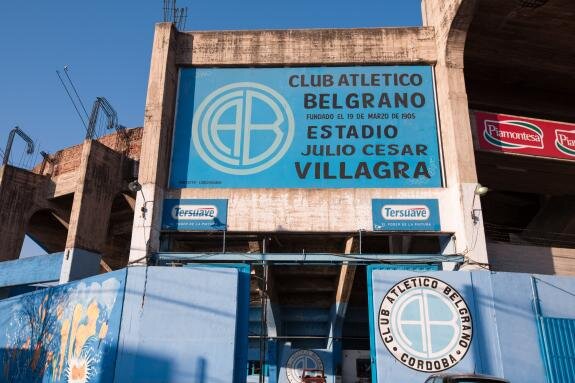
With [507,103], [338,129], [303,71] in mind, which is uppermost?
[507,103]

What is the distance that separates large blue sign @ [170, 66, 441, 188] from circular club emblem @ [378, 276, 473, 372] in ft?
14.8

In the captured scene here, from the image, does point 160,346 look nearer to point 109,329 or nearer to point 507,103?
point 109,329

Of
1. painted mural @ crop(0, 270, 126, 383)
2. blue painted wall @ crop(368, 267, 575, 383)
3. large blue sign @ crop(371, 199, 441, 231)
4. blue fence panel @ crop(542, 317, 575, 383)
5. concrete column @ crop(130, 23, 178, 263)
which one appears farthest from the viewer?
concrete column @ crop(130, 23, 178, 263)

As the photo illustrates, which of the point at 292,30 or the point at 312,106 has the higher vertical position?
the point at 292,30

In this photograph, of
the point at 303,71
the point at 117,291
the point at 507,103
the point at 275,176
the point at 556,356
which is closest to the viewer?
the point at 556,356

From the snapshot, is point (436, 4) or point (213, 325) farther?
point (436, 4)

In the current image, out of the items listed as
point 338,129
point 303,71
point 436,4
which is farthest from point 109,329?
point 436,4

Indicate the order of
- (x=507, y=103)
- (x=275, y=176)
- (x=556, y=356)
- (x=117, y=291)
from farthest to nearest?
(x=507, y=103), (x=275, y=176), (x=117, y=291), (x=556, y=356)

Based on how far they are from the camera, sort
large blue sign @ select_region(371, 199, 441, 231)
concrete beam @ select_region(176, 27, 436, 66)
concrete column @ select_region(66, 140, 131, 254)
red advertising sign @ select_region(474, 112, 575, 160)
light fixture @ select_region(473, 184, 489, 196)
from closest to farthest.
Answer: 1. light fixture @ select_region(473, 184, 489, 196)
2. large blue sign @ select_region(371, 199, 441, 231)
3. red advertising sign @ select_region(474, 112, 575, 160)
4. concrete beam @ select_region(176, 27, 436, 66)
5. concrete column @ select_region(66, 140, 131, 254)

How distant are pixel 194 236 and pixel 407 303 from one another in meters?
8.82


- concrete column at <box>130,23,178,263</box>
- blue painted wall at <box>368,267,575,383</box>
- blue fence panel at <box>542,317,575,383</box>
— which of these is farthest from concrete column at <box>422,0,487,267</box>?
concrete column at <box>130,23,178,263</box>

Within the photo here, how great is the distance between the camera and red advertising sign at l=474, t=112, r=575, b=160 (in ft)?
65.6

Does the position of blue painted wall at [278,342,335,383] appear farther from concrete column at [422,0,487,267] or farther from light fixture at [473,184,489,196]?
light fixture at [473,184,489,196]

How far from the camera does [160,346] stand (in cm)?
1545
